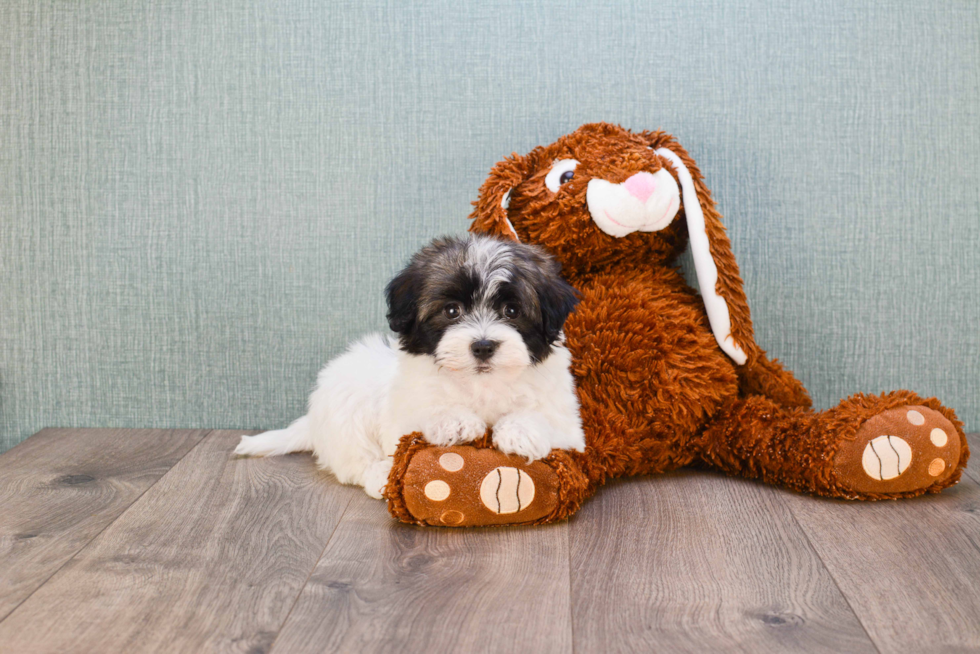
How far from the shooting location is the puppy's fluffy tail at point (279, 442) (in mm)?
2082

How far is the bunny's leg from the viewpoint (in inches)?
66.0

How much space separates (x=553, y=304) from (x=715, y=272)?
52 centimetres

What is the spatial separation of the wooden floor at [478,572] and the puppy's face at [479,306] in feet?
1.16

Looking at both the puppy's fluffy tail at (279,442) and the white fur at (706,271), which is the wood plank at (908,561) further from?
the puppy's fluffy tail at (279,442)

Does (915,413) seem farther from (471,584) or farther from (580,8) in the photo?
(580,8)

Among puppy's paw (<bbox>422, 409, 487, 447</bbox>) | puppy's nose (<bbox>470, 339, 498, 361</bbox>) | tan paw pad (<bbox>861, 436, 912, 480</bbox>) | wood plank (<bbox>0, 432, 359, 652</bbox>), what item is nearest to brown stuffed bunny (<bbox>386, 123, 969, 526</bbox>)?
tan paw pad (<bbox>861, 436, 912, 480</bbox>)

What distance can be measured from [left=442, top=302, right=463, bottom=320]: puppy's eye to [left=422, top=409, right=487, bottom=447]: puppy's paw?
206 mm

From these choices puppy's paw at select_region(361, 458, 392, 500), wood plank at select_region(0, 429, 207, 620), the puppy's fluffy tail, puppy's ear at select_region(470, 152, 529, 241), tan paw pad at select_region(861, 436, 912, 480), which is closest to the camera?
wood plank at select_region(0, 429, 207, 620)

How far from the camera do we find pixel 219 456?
209cm

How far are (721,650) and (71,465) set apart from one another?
1.64m

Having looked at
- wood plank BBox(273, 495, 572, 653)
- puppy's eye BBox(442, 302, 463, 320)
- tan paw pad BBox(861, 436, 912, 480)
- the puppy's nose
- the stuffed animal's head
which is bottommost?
wood plank BBox(273, 495, 572, 653)

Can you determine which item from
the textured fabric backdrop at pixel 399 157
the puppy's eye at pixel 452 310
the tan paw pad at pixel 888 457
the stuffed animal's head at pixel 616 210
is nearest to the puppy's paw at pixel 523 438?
the puppy's eye at pixel 452 310

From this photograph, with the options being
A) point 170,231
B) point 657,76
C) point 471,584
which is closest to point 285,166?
point 170,231

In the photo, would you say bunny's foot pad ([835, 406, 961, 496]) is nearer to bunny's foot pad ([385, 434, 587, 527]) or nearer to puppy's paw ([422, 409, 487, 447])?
bunny's foot pad ([385, 434, 587, 527])
